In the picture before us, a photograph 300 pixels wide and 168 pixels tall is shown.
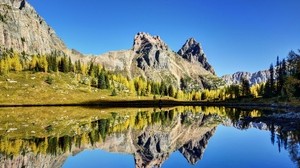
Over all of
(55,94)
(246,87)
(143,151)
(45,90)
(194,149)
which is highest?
(246,87)

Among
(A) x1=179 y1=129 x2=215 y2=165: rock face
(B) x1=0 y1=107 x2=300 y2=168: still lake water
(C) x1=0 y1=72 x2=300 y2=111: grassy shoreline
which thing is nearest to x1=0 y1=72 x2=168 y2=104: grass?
(C) x1=0 y1=72 x2=300 y2=111: grassy shoreline

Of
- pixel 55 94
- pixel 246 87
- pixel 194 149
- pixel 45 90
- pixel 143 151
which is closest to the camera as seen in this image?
pixel 194 149

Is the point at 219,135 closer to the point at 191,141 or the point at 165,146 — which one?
the point at 191,141

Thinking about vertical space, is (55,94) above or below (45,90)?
below

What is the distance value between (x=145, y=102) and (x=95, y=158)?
156 metres

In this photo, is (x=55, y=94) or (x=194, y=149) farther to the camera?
(x=55, y=94)

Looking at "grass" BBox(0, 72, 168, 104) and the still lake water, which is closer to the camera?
the still lake water

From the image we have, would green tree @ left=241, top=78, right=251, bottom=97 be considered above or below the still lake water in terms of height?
above

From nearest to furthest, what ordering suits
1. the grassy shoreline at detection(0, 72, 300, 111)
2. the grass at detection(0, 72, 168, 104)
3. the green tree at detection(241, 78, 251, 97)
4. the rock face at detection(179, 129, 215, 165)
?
the rock face at detection(179, 129, 215, 165) → the grassy shoreline at detection(0, 72, 300, 111) → the grass at detection(0, 72, 168, 104) → the green tree at detection(241, 78, 251, 97)

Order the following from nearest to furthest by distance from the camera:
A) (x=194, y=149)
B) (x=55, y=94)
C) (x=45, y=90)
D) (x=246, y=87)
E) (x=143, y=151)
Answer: (x=194, y=149), (x=143, y=151), (x=55, y=94), (x=45, y=90), (x=246, y=87)

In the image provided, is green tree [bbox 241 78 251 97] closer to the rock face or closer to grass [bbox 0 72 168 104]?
grass [bbox 0 72 168 104]

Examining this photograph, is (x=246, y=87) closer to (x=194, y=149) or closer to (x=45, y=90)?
(x=45, y=90)

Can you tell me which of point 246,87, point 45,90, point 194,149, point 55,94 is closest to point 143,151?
point 194,149

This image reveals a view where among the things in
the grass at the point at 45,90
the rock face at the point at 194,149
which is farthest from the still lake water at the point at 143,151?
the grass at the point at 45,90
